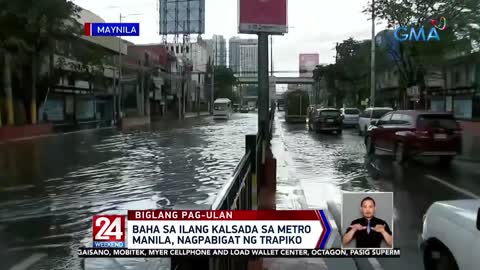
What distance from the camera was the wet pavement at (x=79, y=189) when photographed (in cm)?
669

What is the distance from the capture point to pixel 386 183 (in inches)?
468

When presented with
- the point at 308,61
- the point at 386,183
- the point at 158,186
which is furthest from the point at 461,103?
the point at 308,61

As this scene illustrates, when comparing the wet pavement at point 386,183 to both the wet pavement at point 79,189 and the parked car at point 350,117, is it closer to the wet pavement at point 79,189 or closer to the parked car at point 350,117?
the wet pavement at point 79,189

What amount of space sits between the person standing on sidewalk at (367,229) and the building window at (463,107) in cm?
3395

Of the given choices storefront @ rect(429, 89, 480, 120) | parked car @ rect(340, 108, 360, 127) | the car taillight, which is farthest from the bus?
the car taillight

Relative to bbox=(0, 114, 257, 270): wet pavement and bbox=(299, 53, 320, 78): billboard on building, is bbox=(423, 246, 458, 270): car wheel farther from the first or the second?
bbox=(299, 53, 320, 78): billboard on building

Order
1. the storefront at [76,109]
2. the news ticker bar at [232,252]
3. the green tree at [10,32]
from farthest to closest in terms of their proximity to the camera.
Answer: the storefront at [76,109], the green tree at [10,32], the news ticker bar at [232,252]

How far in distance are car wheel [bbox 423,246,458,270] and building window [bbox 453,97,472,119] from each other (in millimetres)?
31547

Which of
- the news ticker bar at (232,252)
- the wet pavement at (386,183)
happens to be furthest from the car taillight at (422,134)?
the news ticker bar at (232,252)

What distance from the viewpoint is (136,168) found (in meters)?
14.8

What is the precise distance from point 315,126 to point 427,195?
22.9 m

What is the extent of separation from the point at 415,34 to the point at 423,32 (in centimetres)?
37

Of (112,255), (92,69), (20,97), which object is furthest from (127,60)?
(112,255)

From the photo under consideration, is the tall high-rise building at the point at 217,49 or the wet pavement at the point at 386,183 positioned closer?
the wet pavement at the point at 386,183
